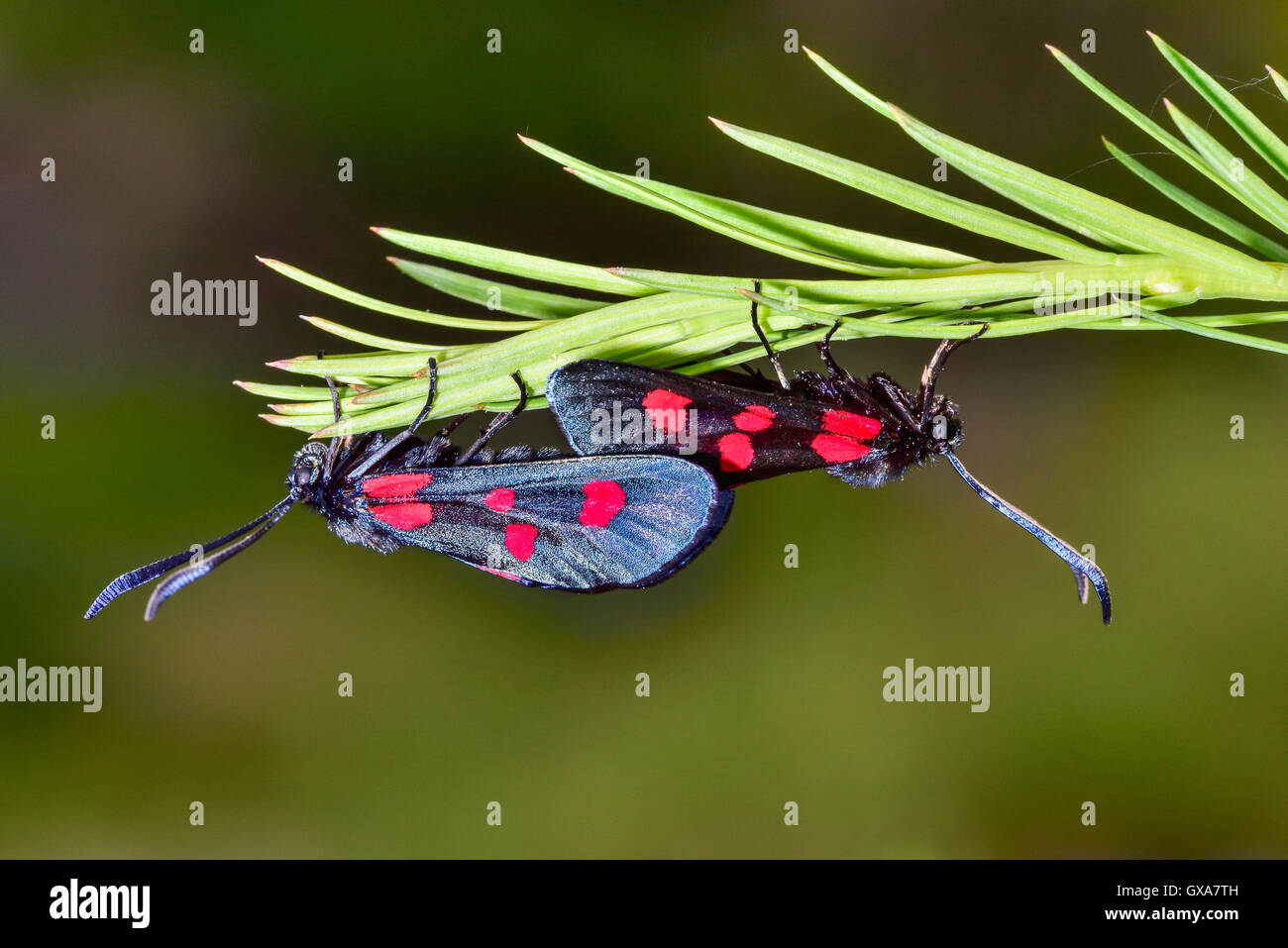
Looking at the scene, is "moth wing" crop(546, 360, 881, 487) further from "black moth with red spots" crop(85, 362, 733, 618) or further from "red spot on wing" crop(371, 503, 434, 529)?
"red spot on wing" crop(371, 503, 434, 529)

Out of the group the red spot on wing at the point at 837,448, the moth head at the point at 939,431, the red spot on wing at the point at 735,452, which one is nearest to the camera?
the red spot on wing at the point at 735,452

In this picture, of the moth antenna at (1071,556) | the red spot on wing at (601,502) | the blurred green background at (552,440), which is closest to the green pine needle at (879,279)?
the red spot on wing at (601,502)

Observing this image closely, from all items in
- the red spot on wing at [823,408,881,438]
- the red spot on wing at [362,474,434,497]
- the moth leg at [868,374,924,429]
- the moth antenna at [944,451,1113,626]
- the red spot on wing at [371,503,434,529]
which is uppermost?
the moth leg at [868,374,924,429]

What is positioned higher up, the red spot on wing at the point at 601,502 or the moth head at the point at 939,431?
the moth head at the point at 939,431

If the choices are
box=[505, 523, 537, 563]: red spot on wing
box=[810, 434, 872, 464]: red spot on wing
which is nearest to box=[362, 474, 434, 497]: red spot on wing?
box=[505, 523, 537, 563]: red spot on wing

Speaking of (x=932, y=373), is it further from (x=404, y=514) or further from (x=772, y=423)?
(x=404, y=514)

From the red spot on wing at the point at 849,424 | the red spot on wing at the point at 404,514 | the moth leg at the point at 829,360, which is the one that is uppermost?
the moth leg at the point at 829,360

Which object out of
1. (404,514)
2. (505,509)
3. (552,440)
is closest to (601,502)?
(505,509)

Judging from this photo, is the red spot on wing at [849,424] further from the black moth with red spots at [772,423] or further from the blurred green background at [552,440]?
Answer: the blurred green background at [552,440]

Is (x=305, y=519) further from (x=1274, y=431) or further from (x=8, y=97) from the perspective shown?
(x=1274, y=431)
